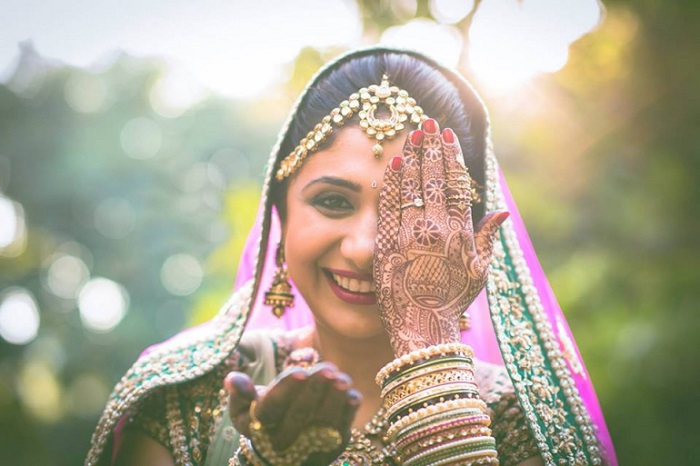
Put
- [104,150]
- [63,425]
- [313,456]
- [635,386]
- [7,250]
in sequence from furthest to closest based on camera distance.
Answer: [104,150] → [7,250] → [63,425] → [635,386] → [313,456]

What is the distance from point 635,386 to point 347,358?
2.08m

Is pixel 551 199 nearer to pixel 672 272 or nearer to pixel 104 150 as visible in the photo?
pixel 672 272

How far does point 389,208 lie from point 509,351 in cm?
60

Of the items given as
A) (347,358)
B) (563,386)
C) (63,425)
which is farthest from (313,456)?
(63,425)

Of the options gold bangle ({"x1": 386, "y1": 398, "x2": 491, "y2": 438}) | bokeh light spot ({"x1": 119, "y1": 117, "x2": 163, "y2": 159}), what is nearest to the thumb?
gold bangle ({"x1": 386, "y1": 398, "x2": 491, "y2": 438})

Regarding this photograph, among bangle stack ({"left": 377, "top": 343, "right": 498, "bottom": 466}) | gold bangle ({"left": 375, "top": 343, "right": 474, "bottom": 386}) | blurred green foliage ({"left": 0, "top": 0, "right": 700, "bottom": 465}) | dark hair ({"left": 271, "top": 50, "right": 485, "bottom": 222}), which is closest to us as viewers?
bangle stack ({"left": 377, "top": 343, "right": 498, "bottom": 466})

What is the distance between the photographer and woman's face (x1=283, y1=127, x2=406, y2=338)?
6.48ft

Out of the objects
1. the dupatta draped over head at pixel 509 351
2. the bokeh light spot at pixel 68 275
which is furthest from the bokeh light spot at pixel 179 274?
the dupatta draped over head at pixel 509 351

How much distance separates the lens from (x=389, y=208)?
191 centimetres

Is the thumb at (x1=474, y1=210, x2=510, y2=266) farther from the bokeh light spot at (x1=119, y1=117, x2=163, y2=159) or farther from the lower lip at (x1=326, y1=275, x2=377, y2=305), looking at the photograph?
the bokeh light spot at (x1=119, y1=117, x2=163, y2=159)

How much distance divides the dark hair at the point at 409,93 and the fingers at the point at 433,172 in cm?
21

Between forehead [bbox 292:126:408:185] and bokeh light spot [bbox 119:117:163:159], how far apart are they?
9519 mm

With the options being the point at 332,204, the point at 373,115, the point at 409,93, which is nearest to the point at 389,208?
the point at 332,204

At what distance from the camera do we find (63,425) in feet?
29.3
